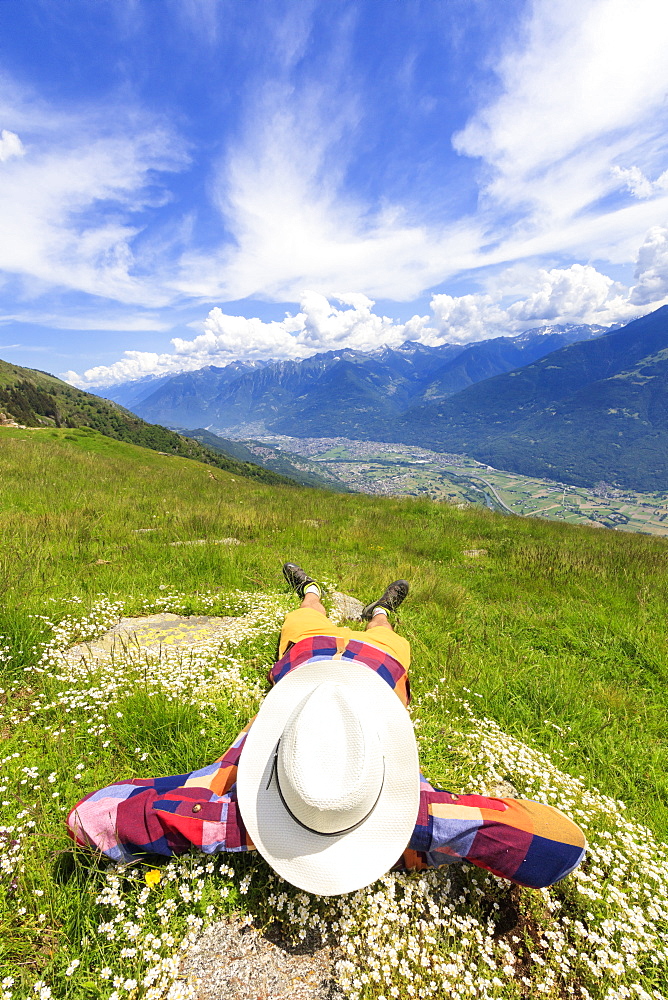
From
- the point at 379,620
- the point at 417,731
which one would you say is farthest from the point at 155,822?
the point at 379,620

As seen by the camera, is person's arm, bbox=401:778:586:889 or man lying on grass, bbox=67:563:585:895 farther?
person's arm, bbox=401:778:586:889

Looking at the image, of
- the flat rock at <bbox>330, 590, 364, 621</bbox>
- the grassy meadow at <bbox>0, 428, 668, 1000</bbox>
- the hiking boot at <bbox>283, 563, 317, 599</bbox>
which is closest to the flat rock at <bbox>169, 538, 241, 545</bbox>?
the grassy meadow at <bbox>0, 428, 668, 1000</bbox>

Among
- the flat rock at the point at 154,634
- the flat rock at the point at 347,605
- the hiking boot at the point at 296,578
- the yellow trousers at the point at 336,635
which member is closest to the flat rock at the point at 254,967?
the yellow trousers at the point at 336,635

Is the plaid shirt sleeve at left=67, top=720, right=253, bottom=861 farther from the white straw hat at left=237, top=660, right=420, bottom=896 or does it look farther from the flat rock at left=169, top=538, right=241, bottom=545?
the flat rock at left=169, top=538, right=241, bottom=545

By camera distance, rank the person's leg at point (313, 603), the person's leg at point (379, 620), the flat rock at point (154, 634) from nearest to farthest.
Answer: the flat rock at point (154, 634)
the person's leg at point (379, 620)
the person's leg at point (313, 603)

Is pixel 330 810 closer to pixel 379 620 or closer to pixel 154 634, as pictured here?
pixel 379 620

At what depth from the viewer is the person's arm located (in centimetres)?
240

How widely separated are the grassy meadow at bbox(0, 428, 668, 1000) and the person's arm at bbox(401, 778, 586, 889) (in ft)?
0.77

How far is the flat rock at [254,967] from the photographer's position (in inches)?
77.9

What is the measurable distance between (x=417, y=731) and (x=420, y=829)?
132cm

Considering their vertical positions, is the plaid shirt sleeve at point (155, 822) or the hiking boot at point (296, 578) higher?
the hiking boot at point (296, 578)

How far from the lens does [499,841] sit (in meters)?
2.47

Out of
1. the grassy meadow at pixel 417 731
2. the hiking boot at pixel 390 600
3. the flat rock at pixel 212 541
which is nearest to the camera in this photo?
the grassy meadow at pixel 417 731

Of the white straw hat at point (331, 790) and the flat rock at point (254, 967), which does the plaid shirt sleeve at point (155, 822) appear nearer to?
the white straw hat at point (331, 790)
